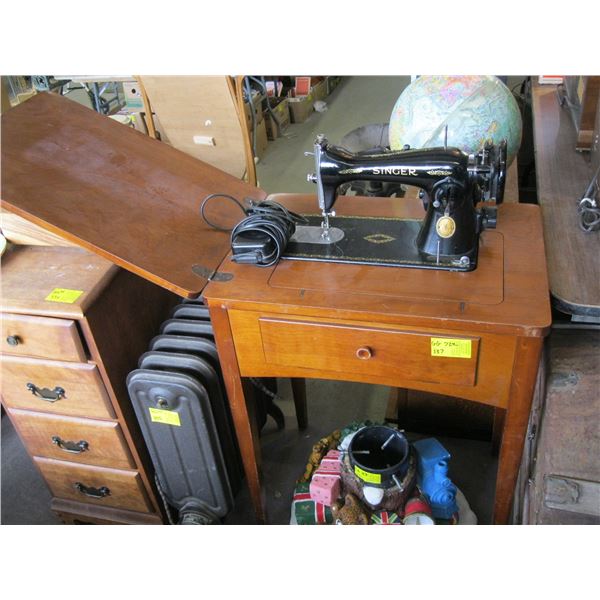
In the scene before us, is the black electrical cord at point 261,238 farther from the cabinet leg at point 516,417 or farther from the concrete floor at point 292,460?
the concrete floor at point 292,460

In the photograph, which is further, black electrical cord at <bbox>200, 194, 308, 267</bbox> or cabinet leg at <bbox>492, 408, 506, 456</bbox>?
cabinet leg at <bbox>492, 408, 506, 456</bbox>

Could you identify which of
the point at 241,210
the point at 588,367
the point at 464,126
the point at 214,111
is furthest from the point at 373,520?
the point at 214,111

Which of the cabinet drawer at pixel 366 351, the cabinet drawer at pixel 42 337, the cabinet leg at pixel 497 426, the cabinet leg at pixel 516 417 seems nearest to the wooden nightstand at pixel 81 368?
the cabinet drawer at pixel 42 337

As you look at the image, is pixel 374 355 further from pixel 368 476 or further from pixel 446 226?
pixel 368 476

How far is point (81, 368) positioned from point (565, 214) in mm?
1198

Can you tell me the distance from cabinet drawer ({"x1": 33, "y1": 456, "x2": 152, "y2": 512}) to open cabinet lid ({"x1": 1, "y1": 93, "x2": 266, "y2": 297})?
65 cm

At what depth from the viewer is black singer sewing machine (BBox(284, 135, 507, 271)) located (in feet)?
3.78

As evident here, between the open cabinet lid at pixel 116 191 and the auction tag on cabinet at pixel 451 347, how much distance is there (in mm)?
485

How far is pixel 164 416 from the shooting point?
1.39 m

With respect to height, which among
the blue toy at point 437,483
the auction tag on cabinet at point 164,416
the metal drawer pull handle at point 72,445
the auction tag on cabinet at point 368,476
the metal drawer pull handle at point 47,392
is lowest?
the blue toy at point 437,483

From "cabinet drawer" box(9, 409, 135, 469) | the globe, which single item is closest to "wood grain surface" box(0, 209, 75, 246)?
"cabinet drawer" box(9, 409, 135, 469)

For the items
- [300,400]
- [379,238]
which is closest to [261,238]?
[379,238]

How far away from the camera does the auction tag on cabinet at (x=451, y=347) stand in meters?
1.08

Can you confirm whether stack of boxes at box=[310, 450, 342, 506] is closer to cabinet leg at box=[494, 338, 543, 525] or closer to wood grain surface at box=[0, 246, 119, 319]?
cabinet leg at box=[494, 338, 543, 525]
